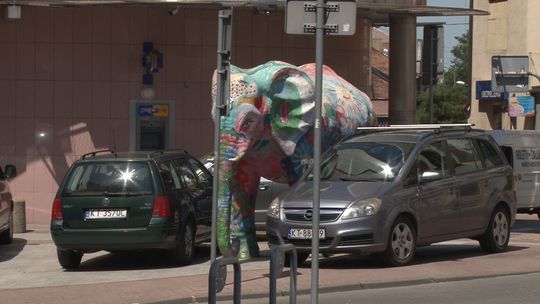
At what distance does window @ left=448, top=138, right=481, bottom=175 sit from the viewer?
51.5ft

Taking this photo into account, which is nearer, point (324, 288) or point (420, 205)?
point (324, 288)

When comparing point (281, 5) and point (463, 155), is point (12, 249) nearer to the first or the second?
point (281, 5)

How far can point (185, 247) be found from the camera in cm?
1533

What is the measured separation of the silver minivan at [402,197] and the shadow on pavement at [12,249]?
201 inches

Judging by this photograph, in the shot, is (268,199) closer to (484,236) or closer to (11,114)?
(484,236)

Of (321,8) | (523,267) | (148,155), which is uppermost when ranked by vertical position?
(321,8)

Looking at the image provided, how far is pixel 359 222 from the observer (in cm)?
1384

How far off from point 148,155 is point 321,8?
284 inches

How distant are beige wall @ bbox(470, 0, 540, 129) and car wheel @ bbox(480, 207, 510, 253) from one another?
32.5m

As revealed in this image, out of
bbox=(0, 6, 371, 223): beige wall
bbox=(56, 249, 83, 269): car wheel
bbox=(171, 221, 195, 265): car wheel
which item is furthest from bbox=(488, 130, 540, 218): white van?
bbox=(56, 249, 83, 269): car wheel

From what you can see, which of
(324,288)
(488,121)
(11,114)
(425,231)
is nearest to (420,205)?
(425,231)

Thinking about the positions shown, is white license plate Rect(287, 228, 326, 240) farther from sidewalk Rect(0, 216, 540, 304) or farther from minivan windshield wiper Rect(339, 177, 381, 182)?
minivan windshield wiper Rect(339, 177, 381, 182)

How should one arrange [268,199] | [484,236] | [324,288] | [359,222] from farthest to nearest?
1. [268,199]
2. [484,236]
3. [359,222]
4. [324,288]

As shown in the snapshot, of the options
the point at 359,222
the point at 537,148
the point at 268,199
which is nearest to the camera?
the point at 359,222
